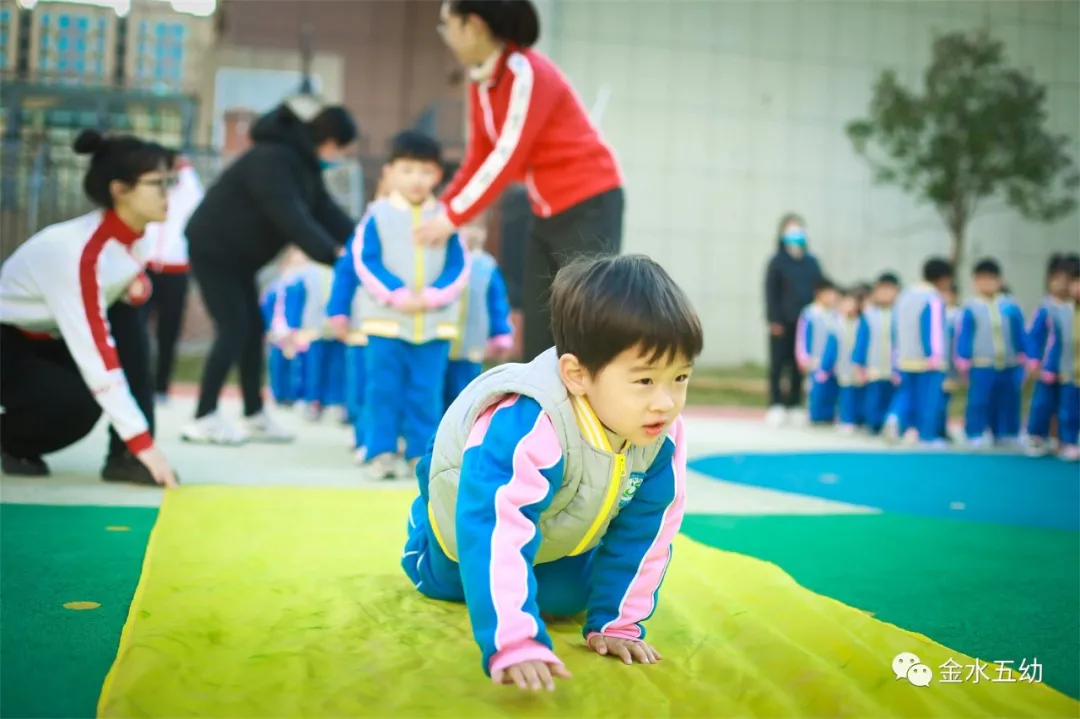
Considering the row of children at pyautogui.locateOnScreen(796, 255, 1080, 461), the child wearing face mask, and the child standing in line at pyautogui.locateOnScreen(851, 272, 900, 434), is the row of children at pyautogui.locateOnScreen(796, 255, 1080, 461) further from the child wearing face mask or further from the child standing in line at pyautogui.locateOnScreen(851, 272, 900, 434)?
the child wearing face mask

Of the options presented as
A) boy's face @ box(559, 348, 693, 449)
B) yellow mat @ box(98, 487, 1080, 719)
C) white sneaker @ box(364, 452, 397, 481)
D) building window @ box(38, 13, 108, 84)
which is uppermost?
building window @ box(38, 13, 108, 84)

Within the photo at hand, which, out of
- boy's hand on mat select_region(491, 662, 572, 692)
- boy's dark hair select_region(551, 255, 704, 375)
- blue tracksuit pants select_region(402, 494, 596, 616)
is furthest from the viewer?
blue tracksuit pants select_region(402, 494, 596, 616)

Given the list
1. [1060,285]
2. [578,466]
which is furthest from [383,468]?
[1060,285]

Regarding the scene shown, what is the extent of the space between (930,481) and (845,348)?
4.77 meters

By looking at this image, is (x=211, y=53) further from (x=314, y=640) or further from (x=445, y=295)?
(x=314, y=640)

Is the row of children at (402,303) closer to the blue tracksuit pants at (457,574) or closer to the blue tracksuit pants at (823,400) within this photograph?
the blue tracksuit pants at (457,574)

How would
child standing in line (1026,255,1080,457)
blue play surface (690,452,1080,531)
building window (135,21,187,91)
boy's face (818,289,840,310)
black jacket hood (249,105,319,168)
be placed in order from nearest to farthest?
blue play surface (690,452,1080,531) → black jacket hood (249,105,319,168) → child standing in line (1026,255,1080,457) → boy's face (818,289,840,310) → building window (135,21,187,91)

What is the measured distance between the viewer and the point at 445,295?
15.9 ft

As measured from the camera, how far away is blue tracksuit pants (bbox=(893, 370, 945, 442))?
901 centimetres

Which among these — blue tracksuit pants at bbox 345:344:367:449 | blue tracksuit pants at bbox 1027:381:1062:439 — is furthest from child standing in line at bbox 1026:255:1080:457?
blue tracksuit pants at bbox 345:344:367:449

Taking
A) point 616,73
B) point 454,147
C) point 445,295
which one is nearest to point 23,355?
point 445,295

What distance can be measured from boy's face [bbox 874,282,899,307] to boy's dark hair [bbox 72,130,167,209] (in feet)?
26.1

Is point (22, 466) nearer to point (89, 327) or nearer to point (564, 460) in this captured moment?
point (89, 327)

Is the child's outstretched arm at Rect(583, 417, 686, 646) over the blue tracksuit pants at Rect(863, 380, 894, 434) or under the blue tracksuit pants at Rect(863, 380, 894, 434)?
over
